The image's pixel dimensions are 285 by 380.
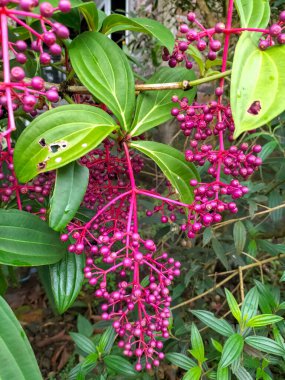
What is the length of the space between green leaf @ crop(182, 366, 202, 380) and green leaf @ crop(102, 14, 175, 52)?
588mm

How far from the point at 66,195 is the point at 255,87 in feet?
0.95

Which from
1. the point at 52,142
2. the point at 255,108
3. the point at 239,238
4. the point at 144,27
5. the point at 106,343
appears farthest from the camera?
the point at 239,238

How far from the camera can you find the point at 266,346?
2.32 ft

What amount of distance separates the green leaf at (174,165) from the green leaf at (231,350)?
0.90 feet

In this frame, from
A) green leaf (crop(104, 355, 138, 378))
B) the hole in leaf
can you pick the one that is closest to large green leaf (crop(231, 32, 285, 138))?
the hole in leaf

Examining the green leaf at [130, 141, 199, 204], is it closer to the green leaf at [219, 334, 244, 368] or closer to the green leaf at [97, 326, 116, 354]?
the green leaf at [219, 334, 244, 368]

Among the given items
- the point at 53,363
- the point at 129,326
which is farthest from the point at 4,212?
the point at 53,363

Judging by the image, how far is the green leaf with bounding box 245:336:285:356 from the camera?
0.70 metres

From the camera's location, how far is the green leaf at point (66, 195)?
54 cm

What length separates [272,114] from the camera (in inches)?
17.0

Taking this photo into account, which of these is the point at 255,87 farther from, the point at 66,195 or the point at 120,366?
the point at 120,366

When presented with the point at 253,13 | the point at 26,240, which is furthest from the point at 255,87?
the point at 26,240

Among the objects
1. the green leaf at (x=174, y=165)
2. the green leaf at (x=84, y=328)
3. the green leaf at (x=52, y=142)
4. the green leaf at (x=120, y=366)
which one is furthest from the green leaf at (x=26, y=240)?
the green leaf at (x=84, y=328)

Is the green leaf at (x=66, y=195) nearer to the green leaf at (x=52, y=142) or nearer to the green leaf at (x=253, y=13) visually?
the green leaf at (x=52, y=142)
